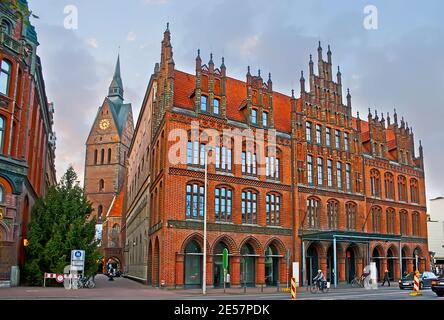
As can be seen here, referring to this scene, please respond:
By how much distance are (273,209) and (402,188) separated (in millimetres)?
20929

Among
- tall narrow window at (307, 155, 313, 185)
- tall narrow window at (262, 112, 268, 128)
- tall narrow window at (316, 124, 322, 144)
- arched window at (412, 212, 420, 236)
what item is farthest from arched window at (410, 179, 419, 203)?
tall narrow window at (262, 112, 268, 128)

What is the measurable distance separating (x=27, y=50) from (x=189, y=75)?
1345cm

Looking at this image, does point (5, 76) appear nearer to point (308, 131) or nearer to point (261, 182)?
point (261, 182)

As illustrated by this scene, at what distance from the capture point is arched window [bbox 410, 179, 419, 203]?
53562 mm

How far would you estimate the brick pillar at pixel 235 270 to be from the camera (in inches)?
1419

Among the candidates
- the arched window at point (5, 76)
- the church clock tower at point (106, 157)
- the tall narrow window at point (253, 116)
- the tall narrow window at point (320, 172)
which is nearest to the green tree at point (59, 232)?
the arched window at point (5, 76)

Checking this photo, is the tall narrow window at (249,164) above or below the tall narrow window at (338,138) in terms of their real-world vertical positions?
below

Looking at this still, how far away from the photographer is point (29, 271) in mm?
33031

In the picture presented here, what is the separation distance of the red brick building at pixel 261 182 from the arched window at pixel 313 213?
0.12 meters

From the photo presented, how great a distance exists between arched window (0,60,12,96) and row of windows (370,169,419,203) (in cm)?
3635

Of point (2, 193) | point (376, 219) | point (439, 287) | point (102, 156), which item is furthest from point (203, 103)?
point (102, 156)

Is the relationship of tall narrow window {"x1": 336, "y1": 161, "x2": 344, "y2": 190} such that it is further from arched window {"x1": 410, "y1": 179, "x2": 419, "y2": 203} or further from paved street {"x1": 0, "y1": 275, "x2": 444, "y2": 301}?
paved street {"x1": 0, "y1": 275, "x2": 444, "y2": 301}

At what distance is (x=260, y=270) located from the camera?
124 ft

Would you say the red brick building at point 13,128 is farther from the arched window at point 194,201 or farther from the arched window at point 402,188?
the arched window at point 402,188
